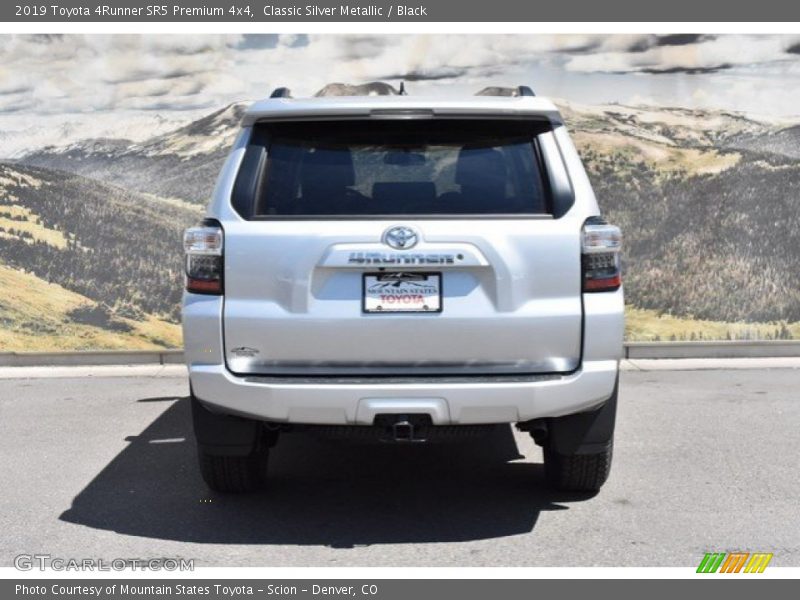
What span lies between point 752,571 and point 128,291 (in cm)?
742

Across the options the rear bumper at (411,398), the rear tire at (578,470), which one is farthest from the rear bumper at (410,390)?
the rear tire at (578,470)

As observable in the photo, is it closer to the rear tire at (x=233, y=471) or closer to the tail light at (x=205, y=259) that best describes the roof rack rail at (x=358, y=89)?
the rear tire at (x=233, y=471)

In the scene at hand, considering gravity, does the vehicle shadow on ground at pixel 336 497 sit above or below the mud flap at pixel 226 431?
below

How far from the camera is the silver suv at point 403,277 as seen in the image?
4805 millimetres

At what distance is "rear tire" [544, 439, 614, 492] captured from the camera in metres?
5.58

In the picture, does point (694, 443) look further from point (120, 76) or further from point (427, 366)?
point (120, 76)

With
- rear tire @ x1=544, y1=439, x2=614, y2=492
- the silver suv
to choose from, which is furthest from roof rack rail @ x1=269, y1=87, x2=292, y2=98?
rear tire @ x1=544, y1=439, x2=614, y2=492

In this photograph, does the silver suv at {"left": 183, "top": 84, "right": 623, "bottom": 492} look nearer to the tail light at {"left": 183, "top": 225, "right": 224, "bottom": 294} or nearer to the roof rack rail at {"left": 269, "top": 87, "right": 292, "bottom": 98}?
the tail light at {"left": 183, "top": 225, "right": 224, "bottom": 294}

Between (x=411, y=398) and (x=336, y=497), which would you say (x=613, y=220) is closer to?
(x=336, y=497)

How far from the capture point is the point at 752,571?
15.5 ft

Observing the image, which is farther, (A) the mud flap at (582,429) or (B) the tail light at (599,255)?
(A) the mud flap at (582,429)

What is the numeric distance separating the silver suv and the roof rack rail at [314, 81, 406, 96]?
556 centimetres

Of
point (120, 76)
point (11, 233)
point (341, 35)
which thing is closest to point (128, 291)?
point (11, 233)
